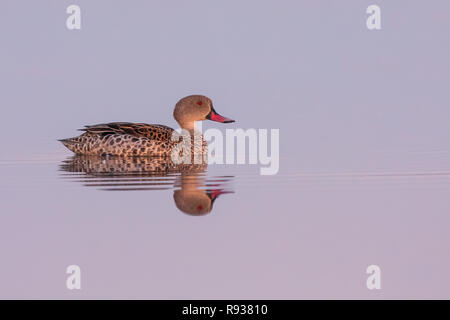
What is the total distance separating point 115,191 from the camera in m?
10.3

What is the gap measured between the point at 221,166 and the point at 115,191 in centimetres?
305

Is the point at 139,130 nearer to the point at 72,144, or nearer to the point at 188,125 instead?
the point at 188,125

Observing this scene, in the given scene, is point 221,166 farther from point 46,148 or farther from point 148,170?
point 46,148

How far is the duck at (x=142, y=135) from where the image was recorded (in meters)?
14.2

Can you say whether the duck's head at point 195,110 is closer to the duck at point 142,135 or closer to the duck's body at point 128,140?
the duck at point 142,135

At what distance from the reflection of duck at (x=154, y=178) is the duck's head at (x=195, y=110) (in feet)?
4.71

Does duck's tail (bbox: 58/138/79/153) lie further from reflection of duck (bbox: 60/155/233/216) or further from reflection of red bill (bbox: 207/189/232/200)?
reflection of red bill (bbox: 207/189/232/200)

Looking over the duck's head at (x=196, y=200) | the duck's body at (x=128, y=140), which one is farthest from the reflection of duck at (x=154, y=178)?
the duck's body at (x=128, y=140)

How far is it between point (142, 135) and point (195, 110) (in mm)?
1295

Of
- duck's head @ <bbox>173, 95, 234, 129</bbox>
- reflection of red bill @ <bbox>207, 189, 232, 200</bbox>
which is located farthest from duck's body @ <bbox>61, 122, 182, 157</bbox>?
reflection of red bill @ <bbox>207, 189, 232, 200</bbox>

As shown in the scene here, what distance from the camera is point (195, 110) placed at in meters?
15.3

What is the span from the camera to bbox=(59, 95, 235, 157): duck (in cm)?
1423

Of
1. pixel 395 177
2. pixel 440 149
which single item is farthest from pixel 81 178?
pixel 440 149

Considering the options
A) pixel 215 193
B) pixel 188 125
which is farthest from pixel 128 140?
pixel 215 193
